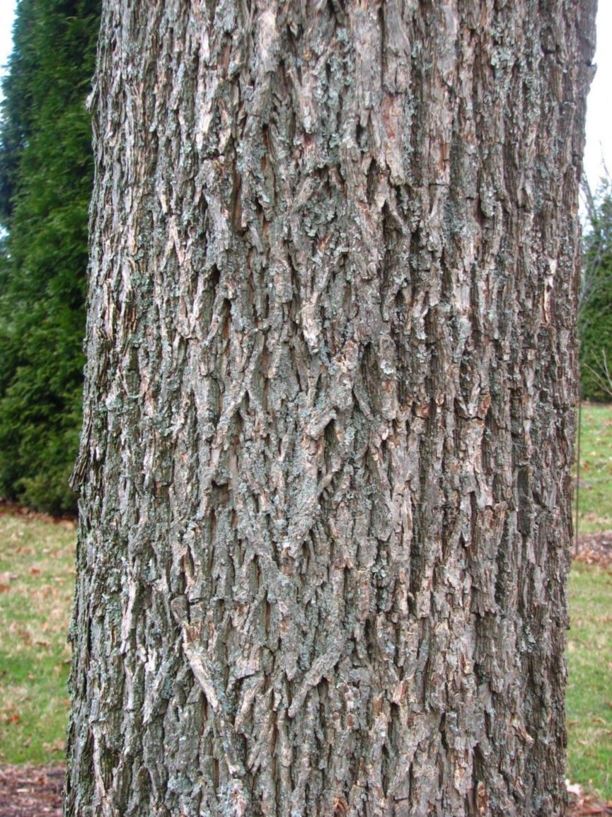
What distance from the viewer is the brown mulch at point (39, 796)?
3.68 m

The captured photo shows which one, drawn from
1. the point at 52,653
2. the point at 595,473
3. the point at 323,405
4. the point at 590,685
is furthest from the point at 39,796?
the point at 595,473

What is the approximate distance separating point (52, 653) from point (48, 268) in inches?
198

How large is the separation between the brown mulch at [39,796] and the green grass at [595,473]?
698 centimetres

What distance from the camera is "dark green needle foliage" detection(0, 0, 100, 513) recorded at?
9375 millimetres

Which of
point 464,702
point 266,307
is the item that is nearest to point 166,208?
point 266,307

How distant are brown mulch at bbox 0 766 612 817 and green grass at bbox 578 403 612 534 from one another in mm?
6978

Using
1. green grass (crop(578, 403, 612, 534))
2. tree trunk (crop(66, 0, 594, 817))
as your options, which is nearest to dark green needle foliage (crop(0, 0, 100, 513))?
green grass (crop(578, 403, 612, 534))

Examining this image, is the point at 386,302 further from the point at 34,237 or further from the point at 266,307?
the point at 34,237

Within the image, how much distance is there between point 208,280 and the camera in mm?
1921

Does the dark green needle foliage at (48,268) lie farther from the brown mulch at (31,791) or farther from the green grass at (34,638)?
the brown mulch at (31,791)

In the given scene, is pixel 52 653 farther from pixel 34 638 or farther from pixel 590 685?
pixel 590 685

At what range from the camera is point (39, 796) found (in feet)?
12.6

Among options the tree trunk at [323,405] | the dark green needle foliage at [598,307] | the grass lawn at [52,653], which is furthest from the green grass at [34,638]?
the dark green needle foliage at [598,307]

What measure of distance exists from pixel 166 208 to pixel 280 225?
0.88ft
